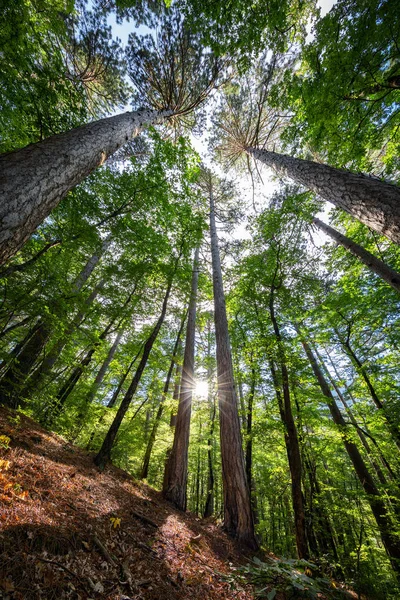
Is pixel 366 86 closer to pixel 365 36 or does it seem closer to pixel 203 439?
pixel 365 36

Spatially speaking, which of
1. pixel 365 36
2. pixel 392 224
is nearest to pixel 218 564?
pixel 392 224

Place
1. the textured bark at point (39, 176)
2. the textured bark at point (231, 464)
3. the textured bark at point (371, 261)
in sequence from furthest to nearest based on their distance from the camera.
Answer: the textured bark at point (371, 261), the textured bark at point (231, 464), the textured bark at point (39, 176)

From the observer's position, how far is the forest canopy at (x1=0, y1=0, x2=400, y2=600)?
4.04 metres

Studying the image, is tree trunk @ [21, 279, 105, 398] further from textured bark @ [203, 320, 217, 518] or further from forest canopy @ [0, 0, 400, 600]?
textured bark @ [203, 320, 217, 518]

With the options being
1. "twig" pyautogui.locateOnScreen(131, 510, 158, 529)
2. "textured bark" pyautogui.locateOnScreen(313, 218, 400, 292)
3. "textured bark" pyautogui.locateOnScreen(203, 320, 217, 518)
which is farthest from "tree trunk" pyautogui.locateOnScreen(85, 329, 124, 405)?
"textured bark" pyautogui.locateOnScreen(313, 218, 400, 292)

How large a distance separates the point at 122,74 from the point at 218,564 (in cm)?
1301

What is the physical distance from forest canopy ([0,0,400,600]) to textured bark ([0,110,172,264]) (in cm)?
2

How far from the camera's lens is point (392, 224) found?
2846 millimetres

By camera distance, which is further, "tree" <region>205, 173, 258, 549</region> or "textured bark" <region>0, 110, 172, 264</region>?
"tree" <region>205, 173, 258, 549</region>

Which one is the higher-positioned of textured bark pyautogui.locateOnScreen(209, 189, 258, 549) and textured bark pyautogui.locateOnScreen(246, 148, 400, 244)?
textured bark pyautogui.locateOnScreen(246, 148, 400, 244)

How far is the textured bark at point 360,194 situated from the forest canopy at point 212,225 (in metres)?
0.03

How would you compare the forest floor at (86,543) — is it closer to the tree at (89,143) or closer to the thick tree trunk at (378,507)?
the tree at (89,143)

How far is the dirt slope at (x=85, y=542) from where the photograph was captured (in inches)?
71.5

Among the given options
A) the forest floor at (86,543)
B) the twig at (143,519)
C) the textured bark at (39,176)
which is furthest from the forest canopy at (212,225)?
the twig at (143,519)
